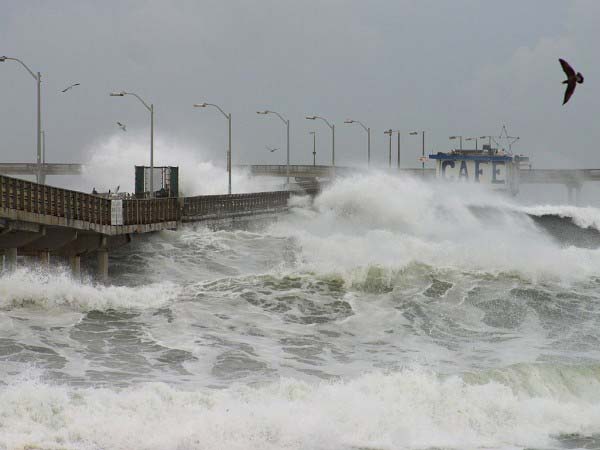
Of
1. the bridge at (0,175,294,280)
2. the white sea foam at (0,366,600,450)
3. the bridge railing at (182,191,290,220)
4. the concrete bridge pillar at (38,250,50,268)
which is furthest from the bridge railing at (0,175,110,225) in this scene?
the white sea foam at (0,366,600,450)

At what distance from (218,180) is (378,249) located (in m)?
45.7

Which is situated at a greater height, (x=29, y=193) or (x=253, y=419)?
(x=29, y=193)

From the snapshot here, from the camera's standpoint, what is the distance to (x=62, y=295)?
2948 cm

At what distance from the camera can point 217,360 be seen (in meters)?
22.5

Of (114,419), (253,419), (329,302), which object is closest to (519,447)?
(253,419)

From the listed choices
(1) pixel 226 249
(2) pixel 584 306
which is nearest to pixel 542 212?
(1) pixel 226 249

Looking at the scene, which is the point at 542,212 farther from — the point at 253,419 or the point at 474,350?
the point at 253,419

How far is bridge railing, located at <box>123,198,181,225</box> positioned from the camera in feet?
131

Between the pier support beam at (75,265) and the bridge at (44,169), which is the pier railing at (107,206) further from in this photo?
the bridge at (44,169)

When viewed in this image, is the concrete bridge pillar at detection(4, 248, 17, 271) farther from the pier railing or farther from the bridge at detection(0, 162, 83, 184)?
the bridge at detection(0, 162, 83, 184)

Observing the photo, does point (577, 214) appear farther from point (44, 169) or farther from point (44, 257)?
point (44, 169)

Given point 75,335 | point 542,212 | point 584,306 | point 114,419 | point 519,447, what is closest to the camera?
point 114,419

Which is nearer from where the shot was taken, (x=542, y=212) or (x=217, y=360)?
(x=217, y=360)

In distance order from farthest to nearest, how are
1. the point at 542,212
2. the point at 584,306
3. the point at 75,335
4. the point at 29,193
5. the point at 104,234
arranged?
the point at 542,212 → the point at 104,234 → the point at 584,306 → the point at 29,193 → the point at 75,335
